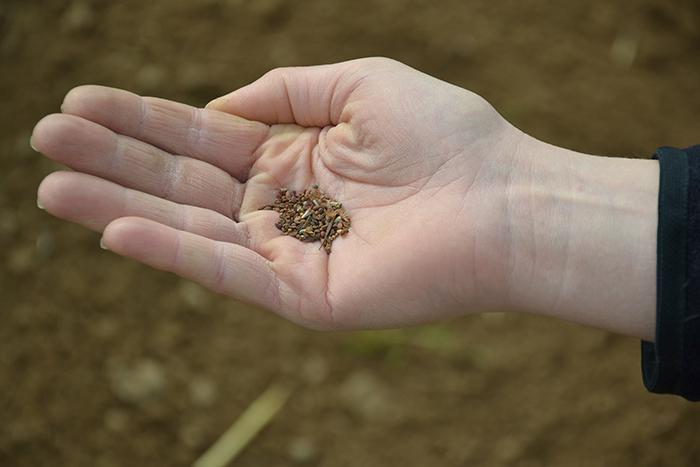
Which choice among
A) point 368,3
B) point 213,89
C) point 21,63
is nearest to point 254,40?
point 213,89

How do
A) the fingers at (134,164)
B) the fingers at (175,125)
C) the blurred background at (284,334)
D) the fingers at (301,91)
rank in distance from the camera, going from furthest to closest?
the blurred background at (284,334) < the fingers at (301,91) < the fingers at (175,125) < the fingers at (134,164)

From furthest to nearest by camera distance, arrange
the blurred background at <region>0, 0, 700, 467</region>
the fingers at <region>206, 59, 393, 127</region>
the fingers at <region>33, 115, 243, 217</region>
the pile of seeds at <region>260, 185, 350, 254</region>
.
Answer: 1. the blurred background at <region>0, 0, 700, 467</region>
2. the fingers at <region>206, 59, 393, 127</region>
3. the pile of seeds at <region>260, 185, 350, 254</region>
4. the fingers at <region>33, 115, 243, 217</region>

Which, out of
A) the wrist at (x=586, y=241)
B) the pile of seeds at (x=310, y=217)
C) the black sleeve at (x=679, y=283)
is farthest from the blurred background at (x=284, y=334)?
the black sleeve at (x=679, y=283)

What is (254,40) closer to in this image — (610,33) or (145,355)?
(145,355)

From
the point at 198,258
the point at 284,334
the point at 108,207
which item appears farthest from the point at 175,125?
the point at 284,334

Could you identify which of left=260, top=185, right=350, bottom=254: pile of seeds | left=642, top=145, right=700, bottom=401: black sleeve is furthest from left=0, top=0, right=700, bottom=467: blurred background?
left=642, top=145, right=700, bottom=401: black sleeve

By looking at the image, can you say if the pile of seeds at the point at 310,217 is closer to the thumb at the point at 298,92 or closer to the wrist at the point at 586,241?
the thumb at the point at 298,92

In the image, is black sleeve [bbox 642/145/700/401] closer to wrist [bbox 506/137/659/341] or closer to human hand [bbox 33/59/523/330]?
wrist [bbox 506/137/659/341]
